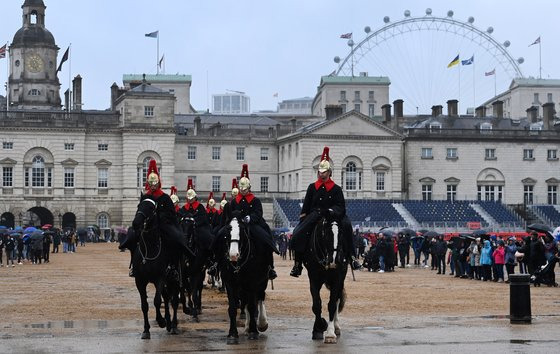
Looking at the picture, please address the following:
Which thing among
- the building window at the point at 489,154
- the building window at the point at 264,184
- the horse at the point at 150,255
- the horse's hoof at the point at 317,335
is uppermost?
the building window at the point at 489,154

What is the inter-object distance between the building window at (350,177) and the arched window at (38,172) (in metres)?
26.4

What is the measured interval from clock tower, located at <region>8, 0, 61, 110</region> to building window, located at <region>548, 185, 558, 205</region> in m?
47.6

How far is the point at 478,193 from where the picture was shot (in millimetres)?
101375

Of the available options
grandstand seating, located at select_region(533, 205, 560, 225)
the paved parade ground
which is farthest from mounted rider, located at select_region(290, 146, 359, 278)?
grandstand seating, located at select_region(533, 205, 560, 225)

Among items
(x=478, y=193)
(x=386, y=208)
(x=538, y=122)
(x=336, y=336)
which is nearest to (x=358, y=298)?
(x=336, y=336)

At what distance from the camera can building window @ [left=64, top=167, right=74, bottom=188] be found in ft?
313

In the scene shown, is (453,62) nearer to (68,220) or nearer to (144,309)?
(68,220)

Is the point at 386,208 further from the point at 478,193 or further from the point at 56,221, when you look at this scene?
the point at 56,221

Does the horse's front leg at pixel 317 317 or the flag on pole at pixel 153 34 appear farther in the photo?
the flag on pole at pixel 153 34

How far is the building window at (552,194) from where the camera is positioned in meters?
103

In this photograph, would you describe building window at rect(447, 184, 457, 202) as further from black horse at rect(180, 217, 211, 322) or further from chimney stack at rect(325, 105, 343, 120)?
black horse at rect(180, 217, 211, 322)

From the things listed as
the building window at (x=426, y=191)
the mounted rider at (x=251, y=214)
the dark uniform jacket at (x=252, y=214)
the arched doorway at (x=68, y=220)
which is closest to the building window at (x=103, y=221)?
the arched doorway at (x=68, y=220)

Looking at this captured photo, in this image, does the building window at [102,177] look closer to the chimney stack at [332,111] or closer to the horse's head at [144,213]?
the chimney stack at [332,111]

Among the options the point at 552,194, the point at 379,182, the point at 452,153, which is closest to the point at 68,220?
the point at 379,182
